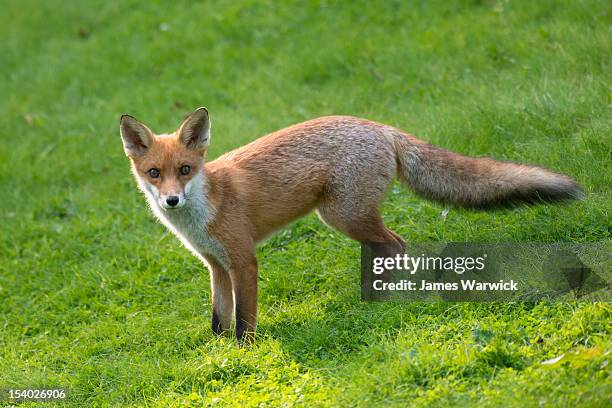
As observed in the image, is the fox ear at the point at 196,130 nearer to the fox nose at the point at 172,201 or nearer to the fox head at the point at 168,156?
the fox head at the point at 168,156

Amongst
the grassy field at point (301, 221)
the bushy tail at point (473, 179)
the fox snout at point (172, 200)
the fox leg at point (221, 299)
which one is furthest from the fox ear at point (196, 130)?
the bushy tail at point (473, 179)

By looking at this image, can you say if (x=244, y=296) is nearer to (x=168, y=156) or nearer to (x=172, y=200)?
(x=172, y=200)

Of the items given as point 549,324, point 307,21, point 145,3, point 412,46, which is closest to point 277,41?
point 307,21

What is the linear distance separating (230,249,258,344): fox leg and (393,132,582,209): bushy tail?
1279 millimetres

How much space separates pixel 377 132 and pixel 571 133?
1.76 meters

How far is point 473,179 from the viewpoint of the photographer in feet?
15.5

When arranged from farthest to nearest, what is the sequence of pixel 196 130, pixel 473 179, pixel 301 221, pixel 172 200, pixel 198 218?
pixel 301 221 → pixel 196 130 → pixel 198 218 → pixel 473 179 → pixel 172 200

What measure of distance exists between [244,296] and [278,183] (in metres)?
0.85

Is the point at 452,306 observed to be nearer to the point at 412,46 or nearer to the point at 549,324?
the point at 549,324

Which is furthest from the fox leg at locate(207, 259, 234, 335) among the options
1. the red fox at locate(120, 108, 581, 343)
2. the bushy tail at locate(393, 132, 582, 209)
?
the bushy tail at locate(393, 132, 582, 209)

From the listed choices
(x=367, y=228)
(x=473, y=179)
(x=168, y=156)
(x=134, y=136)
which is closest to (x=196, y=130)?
(x=168, y=156)

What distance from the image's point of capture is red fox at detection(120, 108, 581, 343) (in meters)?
4.72

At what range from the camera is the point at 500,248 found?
15.8 ft

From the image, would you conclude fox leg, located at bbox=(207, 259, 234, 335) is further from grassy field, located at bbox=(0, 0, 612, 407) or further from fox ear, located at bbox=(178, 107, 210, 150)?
fox ear, located at bbox=(178, 107, 210, 150)
